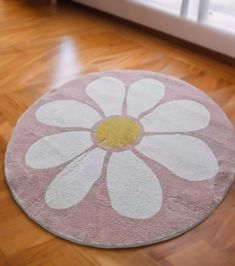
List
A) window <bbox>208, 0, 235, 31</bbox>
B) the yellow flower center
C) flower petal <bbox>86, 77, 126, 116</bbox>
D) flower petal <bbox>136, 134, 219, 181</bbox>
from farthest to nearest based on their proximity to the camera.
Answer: window <bbox>208, 0, 235, 31</bbox>
flower petal <bbox>86, 77, 126, 116</bbox>
the yellow flower center
flower petal <bbox>136, 134, 219, 181</bbox>

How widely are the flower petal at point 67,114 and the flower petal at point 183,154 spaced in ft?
0.88

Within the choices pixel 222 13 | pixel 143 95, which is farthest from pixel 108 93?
pixel 222 13

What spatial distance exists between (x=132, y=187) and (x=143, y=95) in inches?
24.5

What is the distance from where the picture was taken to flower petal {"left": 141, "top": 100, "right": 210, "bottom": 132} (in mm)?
1733

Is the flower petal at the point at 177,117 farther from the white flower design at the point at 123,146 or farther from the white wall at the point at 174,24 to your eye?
the white wall at the point at 174,24

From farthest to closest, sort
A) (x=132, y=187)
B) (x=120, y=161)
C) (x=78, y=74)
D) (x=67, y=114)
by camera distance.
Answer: (x=78, y=74) → (x=67, y=114) → (x=120, y=161) → (x=132, y=187)

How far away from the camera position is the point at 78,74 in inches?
83.4

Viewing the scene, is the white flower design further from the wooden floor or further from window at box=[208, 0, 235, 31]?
window at box=[208, 0, 235, 31]

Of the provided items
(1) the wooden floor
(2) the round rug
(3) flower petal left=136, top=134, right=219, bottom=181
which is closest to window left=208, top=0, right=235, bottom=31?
(1) the wooden floor

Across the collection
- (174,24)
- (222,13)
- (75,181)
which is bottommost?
(75,181)

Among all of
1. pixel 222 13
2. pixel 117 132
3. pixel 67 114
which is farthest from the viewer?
pixel 222 13

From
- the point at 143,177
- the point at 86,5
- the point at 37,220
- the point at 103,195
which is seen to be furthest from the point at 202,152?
the point at 86,5

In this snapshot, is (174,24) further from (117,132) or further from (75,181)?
(75,181)

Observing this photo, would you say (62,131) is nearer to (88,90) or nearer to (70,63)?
(88,90)
